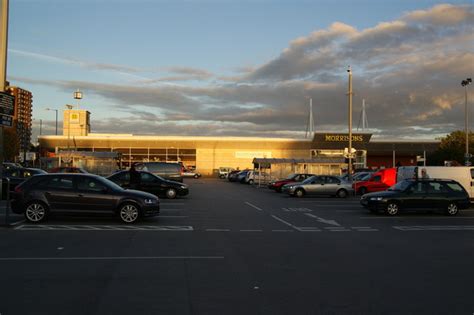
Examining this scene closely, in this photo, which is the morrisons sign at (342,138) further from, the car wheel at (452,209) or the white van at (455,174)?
the car wheel at (452,209)

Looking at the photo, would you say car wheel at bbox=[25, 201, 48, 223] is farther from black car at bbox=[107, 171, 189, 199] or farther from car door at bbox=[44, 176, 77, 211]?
black car at bbox=[107, 171, 189, 199]

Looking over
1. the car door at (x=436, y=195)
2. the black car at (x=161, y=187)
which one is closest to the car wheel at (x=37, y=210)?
the black car at (x=161, y=187)

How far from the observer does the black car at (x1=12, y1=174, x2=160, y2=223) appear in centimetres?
1528

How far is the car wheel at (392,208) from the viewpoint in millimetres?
19250

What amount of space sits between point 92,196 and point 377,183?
22.1 meters

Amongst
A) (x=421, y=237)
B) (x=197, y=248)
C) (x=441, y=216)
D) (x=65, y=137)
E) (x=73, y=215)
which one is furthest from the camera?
(x=65, y=137)

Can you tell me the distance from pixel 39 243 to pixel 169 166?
2650 centimetres

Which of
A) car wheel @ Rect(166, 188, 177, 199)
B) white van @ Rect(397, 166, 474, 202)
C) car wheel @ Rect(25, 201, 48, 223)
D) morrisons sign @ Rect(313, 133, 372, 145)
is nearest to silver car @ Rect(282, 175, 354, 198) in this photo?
white van @ Rect(397, 166, 474, 202)

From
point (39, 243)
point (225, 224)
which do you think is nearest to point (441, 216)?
point (225, 224)

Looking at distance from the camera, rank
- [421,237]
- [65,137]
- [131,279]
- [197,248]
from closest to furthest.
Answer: [131,279] → [197,248] → [421,237] → [65,137]

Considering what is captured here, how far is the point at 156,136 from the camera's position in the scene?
86625mm

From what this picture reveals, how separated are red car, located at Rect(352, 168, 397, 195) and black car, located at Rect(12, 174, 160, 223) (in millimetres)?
19457

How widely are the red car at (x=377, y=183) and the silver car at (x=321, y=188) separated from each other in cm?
147

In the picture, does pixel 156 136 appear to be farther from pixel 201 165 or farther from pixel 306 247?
pixel 306 247
